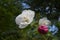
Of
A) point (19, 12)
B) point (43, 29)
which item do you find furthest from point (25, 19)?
Answer: point (19, 12)

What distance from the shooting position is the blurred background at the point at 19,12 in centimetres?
115

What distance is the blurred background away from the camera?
115 centimetres

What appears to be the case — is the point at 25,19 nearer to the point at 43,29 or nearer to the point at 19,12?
the point at 43,29

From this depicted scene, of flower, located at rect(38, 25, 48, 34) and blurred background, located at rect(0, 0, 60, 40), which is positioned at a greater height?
blurred background, located at rect(0, 0, 60, 40)

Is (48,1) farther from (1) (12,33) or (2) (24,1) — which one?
(1) (12,33)

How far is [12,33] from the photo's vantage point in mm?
1203

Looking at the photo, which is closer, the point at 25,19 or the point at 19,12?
the point at 25,19

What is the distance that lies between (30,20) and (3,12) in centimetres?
114

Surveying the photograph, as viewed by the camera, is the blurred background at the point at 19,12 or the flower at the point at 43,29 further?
the blurred background at the point at 19,12

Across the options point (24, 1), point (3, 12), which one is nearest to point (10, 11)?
point (3, 12)

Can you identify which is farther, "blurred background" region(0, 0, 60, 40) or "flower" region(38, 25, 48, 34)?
"blurred background" region(0, 0, 60, 40)

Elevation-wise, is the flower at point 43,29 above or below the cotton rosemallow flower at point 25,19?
below

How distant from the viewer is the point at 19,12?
86.1 inches

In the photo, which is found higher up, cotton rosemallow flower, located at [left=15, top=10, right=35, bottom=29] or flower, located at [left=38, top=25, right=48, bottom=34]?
cotton rosemallow flower, located at [left=15, top=10, right=35, bottom=29]
